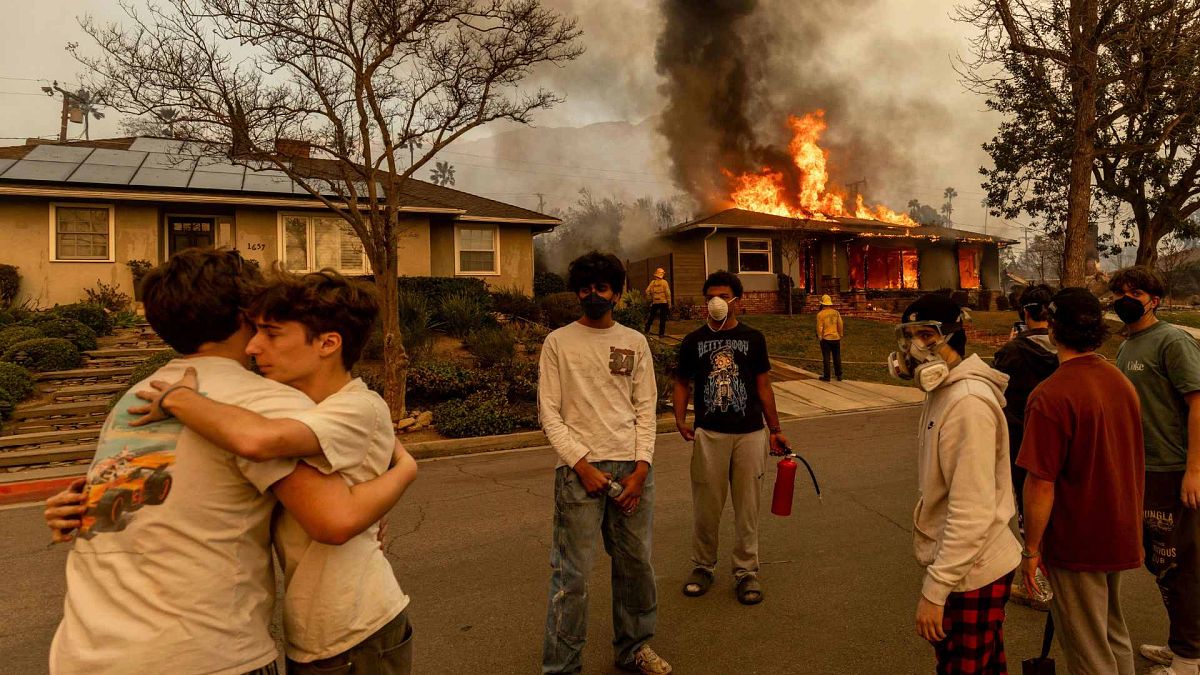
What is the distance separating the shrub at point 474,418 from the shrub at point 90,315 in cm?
832

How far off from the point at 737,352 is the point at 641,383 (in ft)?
3.71

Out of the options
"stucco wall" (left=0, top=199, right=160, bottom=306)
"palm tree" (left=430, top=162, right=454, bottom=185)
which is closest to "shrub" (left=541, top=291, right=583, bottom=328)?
"stucco wall" (left=0, top=199, right=160, bottom=306)

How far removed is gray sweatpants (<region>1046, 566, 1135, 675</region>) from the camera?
8.21 ft

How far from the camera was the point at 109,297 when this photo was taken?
15922mm

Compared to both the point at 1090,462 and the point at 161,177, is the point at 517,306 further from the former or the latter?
the point at 1090,462

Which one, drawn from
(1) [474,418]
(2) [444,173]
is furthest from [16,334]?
(2) [444,173]

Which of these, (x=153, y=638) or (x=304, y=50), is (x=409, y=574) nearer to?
(x=153, y=638)

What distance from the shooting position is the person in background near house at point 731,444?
13.6 feet

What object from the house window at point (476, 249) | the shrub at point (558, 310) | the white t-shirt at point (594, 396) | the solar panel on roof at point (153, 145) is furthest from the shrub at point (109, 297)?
the white t-shirt at point (594, 396)

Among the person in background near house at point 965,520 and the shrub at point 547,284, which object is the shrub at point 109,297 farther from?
the person in background near house at point 965,520

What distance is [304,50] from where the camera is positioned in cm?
A: 1067

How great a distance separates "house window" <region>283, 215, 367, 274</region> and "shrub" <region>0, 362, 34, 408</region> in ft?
26.3

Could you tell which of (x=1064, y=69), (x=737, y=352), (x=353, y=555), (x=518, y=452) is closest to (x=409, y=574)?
(x=737, y=352)

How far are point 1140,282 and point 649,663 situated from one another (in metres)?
3.11
